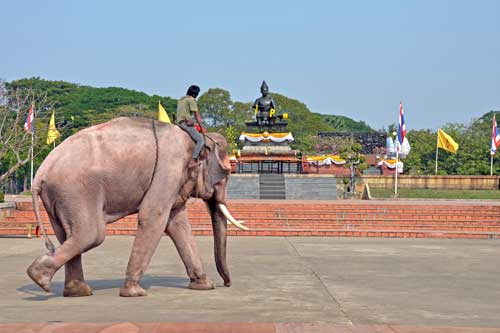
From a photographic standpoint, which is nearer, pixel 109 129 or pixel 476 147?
pixel 109 129

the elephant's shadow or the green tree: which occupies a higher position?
the green tree

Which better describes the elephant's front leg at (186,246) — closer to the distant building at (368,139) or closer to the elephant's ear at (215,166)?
the elephant's ear at (215,166)

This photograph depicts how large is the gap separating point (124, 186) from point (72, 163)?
27.9 inches

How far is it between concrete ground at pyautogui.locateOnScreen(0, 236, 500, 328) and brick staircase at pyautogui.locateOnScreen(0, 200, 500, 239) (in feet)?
12.9

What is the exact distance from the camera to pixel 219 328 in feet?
23.5

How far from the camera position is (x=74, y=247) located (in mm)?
9109

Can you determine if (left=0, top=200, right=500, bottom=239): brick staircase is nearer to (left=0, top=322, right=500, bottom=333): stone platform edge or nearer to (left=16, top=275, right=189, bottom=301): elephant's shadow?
(left=16, top=275, right=189, bottom=301): elephant's shadow

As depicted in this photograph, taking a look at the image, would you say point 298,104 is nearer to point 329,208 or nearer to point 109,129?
point 329,208

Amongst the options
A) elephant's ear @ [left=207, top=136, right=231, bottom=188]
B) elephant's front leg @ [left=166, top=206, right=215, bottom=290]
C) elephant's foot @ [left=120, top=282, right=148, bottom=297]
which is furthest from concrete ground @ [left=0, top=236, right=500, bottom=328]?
elephant's ear @ [left=207, top=136, right=231, bottom=188]

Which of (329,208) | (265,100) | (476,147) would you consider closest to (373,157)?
(476,147)

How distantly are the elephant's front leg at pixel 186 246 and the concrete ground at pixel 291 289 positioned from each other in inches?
9.9

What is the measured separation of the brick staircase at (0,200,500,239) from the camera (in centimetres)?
2170

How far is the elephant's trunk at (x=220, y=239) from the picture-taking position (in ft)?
33.8

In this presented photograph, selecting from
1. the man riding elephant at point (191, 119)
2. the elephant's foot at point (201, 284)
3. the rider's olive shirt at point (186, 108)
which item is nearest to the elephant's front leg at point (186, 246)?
the elephant's foot at point (201, 284)
